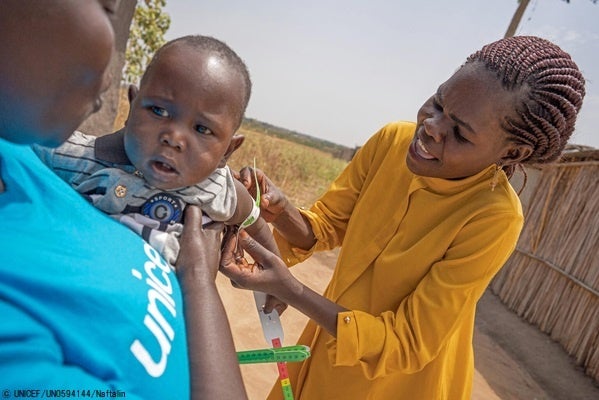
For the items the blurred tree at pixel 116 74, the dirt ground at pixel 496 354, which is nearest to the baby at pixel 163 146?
the dirt ground at pixel 496 354

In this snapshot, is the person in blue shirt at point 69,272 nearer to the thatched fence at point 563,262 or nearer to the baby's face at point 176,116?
the baby's face at point 176,116

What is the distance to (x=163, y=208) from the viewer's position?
1.19 m

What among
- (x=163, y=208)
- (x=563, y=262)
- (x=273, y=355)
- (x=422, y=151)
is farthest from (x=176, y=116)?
(x=563, y=262)

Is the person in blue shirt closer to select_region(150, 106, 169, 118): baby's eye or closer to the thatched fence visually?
select_region(150, 106, 169, 118): baby's eye

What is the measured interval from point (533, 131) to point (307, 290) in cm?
97

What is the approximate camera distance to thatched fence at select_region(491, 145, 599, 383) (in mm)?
5828

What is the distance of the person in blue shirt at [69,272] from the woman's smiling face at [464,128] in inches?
43.5

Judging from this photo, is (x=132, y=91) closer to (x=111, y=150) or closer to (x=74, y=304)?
(x=111, y=150)

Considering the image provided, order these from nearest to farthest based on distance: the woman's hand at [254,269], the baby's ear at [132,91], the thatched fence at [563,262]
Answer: the baby's ear at [132,91]
the woman's hand at [254,269]
the thatched fence at [563,262]

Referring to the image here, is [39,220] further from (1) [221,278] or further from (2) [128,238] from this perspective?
(1) [221,278]

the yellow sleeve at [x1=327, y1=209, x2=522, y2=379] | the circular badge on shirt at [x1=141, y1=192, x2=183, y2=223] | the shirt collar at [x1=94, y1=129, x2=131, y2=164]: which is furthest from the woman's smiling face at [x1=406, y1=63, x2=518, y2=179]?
the shirt collar at [x1=94, y1=129, x2=131, y2=164]

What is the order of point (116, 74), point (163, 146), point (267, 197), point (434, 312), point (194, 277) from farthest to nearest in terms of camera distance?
point (116, 74)
point (267, 197)
point (434, 312)
point (163, 146)
point (194, 277)

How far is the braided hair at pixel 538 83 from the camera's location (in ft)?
5.06

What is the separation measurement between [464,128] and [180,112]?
0.98 m
